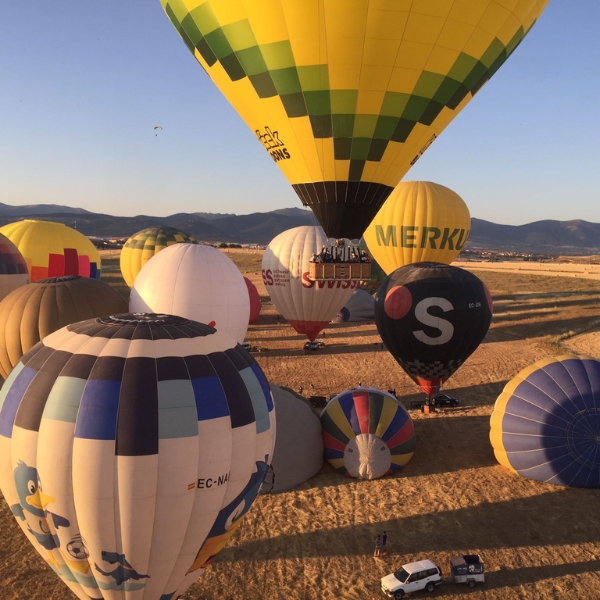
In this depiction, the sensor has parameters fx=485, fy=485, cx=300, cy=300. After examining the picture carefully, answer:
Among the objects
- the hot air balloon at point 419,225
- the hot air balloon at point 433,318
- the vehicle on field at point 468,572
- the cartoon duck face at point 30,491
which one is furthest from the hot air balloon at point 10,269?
the vehicle on field at point 468,572

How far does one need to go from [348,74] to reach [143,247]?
754 inches

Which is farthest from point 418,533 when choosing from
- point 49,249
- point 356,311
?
point 356,311

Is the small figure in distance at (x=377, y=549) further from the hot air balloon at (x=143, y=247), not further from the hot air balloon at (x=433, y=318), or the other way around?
the hot air balloon at (x=143, y=247)

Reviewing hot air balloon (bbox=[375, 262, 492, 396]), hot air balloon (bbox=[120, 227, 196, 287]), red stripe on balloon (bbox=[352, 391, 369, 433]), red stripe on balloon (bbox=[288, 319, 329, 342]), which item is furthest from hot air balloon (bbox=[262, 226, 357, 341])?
red stripe on balloon (bbox=[352, 391, 369, 433])

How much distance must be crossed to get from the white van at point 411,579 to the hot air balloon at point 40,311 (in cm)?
931

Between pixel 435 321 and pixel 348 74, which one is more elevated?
pixel 348 74

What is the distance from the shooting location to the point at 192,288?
13727mm

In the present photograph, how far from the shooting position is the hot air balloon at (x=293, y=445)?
11.7m

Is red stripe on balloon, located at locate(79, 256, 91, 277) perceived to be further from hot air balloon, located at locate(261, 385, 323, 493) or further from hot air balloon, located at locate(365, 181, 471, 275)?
hot air balloon, located at locate(261, 385, 323, 493)

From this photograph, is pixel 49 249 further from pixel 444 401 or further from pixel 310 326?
pixel 444 401

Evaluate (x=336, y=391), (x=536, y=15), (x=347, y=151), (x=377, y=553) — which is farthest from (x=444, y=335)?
(x=536, y=15)

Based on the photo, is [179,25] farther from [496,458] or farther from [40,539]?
[496,458]

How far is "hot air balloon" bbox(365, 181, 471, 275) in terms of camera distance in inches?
996

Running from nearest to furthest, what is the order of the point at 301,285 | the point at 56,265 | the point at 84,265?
the point at 301,285 → the point at 56,265 → the point at 84,265
